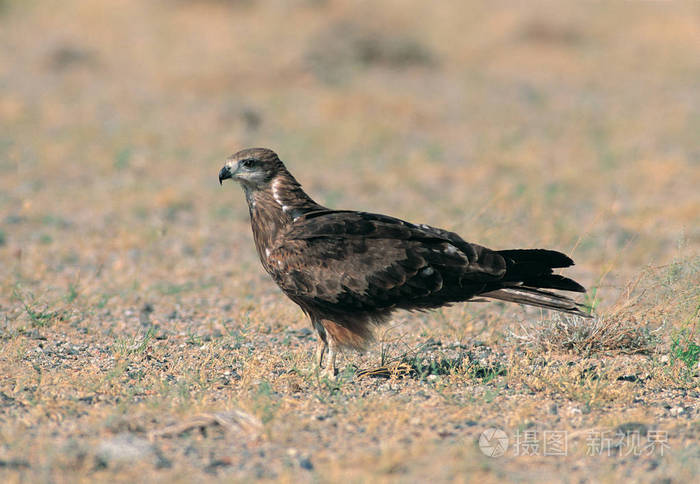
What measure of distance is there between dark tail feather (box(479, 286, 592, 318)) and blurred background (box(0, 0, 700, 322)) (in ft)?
2.34

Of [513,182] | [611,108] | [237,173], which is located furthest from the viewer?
[611,108]

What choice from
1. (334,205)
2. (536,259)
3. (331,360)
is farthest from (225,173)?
(334,205)

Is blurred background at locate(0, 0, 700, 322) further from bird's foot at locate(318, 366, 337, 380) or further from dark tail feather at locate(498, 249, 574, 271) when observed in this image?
bird's foot at locate(318, 366, 337, 380)

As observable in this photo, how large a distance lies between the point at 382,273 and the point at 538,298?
3.31ft

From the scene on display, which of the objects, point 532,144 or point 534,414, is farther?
point 532,144

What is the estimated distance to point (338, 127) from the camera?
1482 centimetres

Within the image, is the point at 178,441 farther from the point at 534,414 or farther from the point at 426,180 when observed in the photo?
the point at 426,180

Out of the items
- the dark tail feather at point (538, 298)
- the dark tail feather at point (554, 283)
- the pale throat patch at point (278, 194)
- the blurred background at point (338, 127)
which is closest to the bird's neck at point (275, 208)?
the pale throat patch at point (278, 194)

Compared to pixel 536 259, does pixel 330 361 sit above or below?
below

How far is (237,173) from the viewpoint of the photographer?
6.00 metres

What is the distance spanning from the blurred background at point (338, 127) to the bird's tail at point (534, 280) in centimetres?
68

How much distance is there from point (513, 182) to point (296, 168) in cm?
331

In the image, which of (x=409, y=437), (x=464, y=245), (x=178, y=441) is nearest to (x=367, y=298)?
(x=464, y=245)

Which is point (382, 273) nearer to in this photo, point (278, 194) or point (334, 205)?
point (278, 194)
